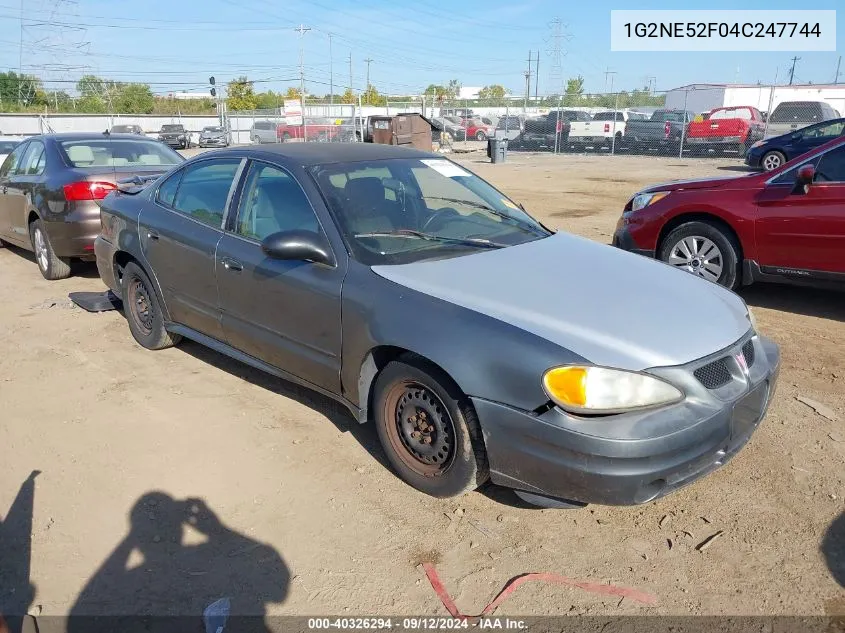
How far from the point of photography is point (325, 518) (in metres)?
3.21

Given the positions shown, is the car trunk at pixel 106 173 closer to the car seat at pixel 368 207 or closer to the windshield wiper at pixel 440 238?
the car seat at pixel 368 207

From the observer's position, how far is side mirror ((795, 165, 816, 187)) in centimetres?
573

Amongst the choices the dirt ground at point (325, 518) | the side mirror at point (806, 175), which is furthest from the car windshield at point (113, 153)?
the side mirror at point (806, 175)

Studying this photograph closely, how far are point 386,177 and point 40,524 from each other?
8.32 ft

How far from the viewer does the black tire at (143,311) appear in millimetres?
5098

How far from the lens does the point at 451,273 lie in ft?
11.0

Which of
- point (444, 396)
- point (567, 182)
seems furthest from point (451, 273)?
point (567, 182)

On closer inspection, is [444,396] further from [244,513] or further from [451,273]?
[244,513]

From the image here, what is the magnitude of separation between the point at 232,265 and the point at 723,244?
172 inches

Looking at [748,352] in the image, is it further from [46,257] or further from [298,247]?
[46,257]

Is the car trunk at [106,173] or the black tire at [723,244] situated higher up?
the car trunk at [106,173]

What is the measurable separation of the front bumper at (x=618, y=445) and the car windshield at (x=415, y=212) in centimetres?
113

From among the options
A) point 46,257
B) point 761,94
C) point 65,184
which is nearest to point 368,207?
point 65,184

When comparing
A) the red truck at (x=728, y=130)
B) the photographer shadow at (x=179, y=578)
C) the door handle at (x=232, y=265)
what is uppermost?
the red truck at (x=728, y=130)
